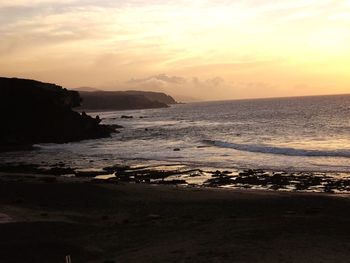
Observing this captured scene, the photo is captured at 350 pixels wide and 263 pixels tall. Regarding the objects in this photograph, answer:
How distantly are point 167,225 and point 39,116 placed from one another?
54.1 metres

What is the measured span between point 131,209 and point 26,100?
2036 inches

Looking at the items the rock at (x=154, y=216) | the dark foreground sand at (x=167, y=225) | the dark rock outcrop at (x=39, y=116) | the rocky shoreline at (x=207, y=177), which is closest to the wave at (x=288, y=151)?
the rocky shoreline at (x=207, y=177)

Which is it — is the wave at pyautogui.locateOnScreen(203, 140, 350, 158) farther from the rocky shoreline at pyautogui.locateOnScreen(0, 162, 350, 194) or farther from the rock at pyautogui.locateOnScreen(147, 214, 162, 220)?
the rock at pyautogui.locateOnScreen(147, 214, 162, 220)

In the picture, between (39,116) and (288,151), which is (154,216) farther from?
(39,116)

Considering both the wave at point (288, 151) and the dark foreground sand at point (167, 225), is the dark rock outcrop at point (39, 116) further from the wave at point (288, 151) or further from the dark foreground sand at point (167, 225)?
the dark foreground sand at point (167, 225)

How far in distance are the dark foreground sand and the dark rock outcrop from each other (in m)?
40.1

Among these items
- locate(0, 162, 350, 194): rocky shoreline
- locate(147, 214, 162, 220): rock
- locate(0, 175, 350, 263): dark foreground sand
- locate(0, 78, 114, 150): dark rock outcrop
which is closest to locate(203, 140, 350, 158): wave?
locate(0, 162, 350, 194): rocky shoreline

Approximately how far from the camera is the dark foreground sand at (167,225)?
13.2 meters

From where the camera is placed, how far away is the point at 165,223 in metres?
17.5

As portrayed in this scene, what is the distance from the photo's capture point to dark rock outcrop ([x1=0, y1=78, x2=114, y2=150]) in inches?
2510

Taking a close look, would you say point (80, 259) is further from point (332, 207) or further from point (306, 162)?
point (306, 162)

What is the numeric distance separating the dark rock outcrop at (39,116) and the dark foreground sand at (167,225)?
132 feet

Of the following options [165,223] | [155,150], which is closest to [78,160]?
[155,150]

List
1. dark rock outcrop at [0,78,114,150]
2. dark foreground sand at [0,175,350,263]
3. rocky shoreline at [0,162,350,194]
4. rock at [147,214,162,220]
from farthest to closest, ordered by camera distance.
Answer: dark rock outcrop at [0,78,114,150] < rocky shoreline at [0,162,350,194] < rock at [147,214,162,220] < dark foreground sand at [0,175,350,263]
